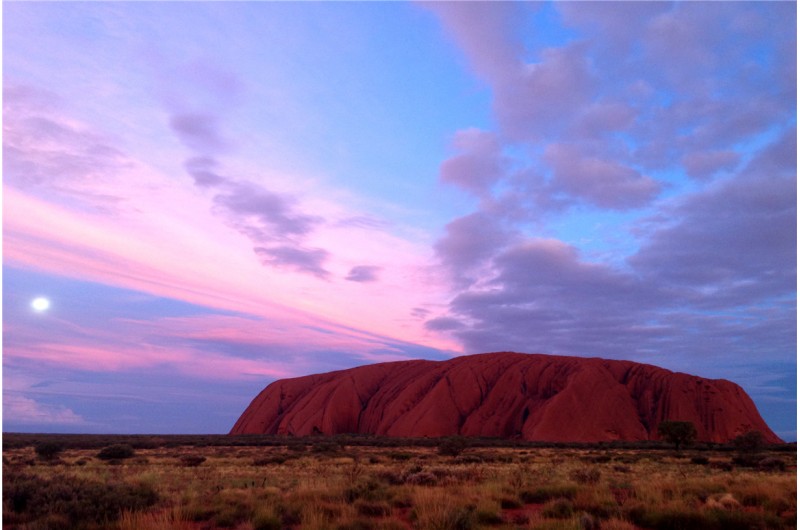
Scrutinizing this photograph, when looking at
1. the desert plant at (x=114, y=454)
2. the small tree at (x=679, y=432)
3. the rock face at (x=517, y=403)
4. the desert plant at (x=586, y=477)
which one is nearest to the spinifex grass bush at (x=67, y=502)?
the desert plant at (x=586, y=477)

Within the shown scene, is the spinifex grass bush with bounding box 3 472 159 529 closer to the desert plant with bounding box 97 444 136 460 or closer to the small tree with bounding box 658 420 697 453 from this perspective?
the desert plant with bounding box 97 444 136 460

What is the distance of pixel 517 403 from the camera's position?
80875 millimetres

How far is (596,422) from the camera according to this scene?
70125 mm

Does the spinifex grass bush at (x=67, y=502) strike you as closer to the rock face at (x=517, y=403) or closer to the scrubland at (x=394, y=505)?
the scrubland at (x=394, y=505)

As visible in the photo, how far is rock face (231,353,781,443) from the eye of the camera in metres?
71.8

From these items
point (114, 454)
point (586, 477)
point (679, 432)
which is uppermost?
point (586, 477)

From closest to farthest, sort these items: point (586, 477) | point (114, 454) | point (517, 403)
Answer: point (586, 477), point (114, 454), point (517, 403)

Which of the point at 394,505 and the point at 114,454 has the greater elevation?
the point at 394,505

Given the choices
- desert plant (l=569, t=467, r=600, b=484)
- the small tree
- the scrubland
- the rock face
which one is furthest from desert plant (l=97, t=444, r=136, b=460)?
the rock face

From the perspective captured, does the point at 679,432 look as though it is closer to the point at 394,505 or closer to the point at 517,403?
the point at 517,403

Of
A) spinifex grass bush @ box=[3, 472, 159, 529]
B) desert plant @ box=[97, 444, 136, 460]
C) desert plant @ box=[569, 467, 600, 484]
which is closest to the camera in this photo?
spinifex grass bush @ box=[3, 472, 159, 529]

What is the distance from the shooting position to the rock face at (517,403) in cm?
7175

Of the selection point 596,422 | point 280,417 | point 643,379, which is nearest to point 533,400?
point 596,422

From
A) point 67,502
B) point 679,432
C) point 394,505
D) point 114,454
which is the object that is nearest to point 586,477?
point 394,505
